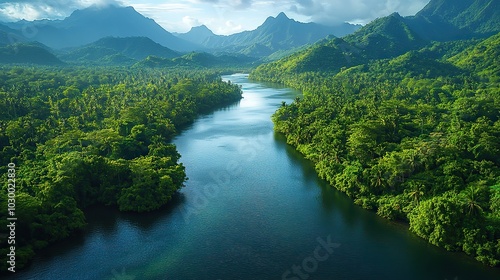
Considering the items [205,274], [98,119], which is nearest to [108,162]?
[205,274]

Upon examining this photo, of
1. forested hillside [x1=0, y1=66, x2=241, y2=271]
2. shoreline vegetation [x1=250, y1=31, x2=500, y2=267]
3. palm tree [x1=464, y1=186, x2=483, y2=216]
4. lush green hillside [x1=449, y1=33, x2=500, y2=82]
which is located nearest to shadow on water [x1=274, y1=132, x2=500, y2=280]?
shoreline vegetation [x1=250, y1=31, x2=500, y2=267]

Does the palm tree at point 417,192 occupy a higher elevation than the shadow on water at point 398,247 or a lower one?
higher

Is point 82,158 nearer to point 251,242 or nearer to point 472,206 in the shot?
point 251,242

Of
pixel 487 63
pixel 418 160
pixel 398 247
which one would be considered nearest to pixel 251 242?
pixel 398 247

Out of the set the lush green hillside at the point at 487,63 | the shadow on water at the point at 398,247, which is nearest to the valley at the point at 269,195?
the shadow on water at the point at 398,247

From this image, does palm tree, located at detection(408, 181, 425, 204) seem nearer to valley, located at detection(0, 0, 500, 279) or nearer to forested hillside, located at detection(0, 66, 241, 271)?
valley, located at detection(0, 0, 500, 279)

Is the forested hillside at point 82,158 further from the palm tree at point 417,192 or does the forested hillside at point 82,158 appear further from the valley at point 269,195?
the palm tree at point 417,192
